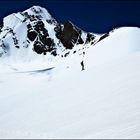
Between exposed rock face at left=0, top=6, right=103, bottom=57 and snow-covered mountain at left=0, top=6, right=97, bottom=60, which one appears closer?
snow-covered mountain at left=0, top=6, right=97, bottom=60

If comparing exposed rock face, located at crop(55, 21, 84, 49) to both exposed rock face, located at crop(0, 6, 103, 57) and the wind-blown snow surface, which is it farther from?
the wind-blown snow surface

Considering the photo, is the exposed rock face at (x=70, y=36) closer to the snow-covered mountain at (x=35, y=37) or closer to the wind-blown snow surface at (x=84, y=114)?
the snow-covered mountain at (x=35, y=37)

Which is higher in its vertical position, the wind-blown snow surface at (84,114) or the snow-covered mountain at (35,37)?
the wind-blown snow surface at (84,114)

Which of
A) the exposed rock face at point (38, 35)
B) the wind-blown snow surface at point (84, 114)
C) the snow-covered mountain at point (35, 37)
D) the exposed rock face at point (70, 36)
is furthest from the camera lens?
the exposed rock face at point (38, 35)

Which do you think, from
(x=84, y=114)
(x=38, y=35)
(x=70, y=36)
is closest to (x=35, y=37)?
(x=38, y=35)

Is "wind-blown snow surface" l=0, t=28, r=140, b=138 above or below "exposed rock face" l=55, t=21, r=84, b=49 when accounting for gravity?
above

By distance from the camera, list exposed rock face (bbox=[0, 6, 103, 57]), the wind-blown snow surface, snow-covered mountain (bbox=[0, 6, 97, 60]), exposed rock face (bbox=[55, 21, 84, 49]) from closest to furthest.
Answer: the wind-blown snow surface < exposed rock face (bbox=[55, 21, 84, 49]) < snow-covered mountain (bbox=[0, 6, 97, 60]) < exposed rock face (bbox=[0, 6, 103, 57])

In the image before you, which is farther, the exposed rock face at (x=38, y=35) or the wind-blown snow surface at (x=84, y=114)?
the exposed rock face at (x=38, y=35)

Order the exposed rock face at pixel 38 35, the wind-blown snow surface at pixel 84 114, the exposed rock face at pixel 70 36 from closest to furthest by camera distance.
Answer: the wind-blown snow surface at pixel 84 114 < the exposed rock face at pixel 70 36 < the exposed rock face at pixel 38 35

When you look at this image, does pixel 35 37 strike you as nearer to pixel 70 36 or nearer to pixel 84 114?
pixel 70 36

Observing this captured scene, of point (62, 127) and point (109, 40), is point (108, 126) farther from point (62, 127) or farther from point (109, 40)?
point (109, 40)

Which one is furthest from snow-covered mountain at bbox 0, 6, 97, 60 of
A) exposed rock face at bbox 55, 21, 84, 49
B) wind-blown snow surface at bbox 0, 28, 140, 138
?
wind-blown snow surface at bbox 0, 28, 140, 138

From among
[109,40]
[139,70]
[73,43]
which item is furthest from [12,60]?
[139,70]

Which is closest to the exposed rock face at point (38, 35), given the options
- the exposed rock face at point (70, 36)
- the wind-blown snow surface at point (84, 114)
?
the exposed rock face at point (70, 36)
